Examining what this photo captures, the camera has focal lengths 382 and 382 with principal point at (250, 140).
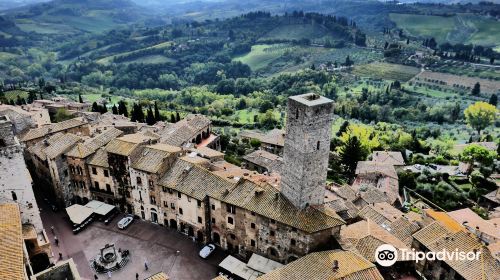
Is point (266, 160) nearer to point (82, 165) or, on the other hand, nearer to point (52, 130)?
point (82, 165)

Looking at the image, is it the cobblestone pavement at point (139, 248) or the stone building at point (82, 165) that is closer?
the cobblestone pavement at point (139, 248)

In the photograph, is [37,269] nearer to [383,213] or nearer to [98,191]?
[98,191]

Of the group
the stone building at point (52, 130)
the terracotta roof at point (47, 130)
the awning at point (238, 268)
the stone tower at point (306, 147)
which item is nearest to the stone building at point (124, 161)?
the stone building at point (52, 130)

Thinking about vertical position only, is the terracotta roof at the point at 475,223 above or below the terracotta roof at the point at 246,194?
below

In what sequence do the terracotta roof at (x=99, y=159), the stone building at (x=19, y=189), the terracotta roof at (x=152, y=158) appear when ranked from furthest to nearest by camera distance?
the terracotta roof at (x=99, y=159), the terracotta roof at (x=152, y=158), the stone building at (x=19, y=189)

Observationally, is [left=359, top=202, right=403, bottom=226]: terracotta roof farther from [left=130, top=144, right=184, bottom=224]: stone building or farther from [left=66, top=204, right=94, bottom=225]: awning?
[left=66, top=204, right=94, bottom=225]: awning

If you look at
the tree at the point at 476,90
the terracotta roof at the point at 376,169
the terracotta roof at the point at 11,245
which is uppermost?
the terracotta roof at the point at 11,245

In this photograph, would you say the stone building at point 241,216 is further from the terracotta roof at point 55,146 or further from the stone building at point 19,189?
the terracotta roof at point 55,146

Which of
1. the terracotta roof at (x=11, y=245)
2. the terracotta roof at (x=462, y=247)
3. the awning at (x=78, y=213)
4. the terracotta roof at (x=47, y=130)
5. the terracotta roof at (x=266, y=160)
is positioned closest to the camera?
the terracotta roof at (x=11, y=245)
